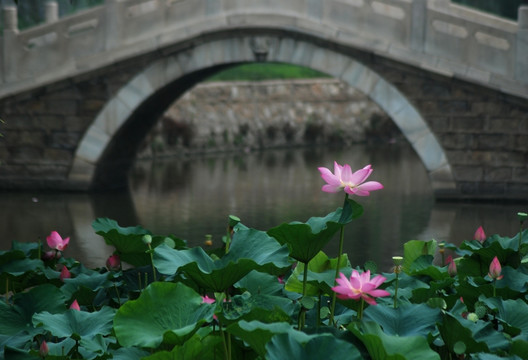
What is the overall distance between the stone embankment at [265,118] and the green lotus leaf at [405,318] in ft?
45.1

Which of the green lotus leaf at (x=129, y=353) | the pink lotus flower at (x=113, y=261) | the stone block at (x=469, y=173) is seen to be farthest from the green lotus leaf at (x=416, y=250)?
the stone block at (x=469, y=173)

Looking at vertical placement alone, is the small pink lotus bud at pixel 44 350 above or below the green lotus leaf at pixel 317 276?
below

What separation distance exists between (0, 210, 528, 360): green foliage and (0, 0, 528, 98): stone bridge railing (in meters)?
7.05

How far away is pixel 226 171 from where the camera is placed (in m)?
14.5

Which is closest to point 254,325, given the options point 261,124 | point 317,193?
point 317,193

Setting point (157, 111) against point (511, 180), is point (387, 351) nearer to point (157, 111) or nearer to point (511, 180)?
point (511, 180)

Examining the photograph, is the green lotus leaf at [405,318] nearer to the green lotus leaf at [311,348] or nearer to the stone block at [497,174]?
the green lotus leaf at [311,348]

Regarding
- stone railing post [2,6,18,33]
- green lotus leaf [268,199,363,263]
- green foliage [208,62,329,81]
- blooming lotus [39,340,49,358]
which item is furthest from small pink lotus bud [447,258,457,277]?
green foliage [208,62,329,81]

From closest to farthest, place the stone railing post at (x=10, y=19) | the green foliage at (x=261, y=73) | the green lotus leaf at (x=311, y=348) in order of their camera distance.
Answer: the green lotus leaf at (x=311, y=348) < the stone railing post at (x=10, y=19) < the green foliage at (x=261, y=73)

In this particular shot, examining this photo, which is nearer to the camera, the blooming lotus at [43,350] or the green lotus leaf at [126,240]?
the blooming lotus at [43,350]

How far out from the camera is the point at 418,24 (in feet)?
33.8

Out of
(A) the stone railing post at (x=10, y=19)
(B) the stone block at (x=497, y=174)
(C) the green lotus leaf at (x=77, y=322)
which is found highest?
(A) the stone railing post at (x=10, y=19)

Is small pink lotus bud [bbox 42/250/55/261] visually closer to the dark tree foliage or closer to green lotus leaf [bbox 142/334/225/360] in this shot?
green lotus leaf [bbox 142/334/225/360]

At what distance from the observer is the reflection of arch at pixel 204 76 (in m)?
10.4
